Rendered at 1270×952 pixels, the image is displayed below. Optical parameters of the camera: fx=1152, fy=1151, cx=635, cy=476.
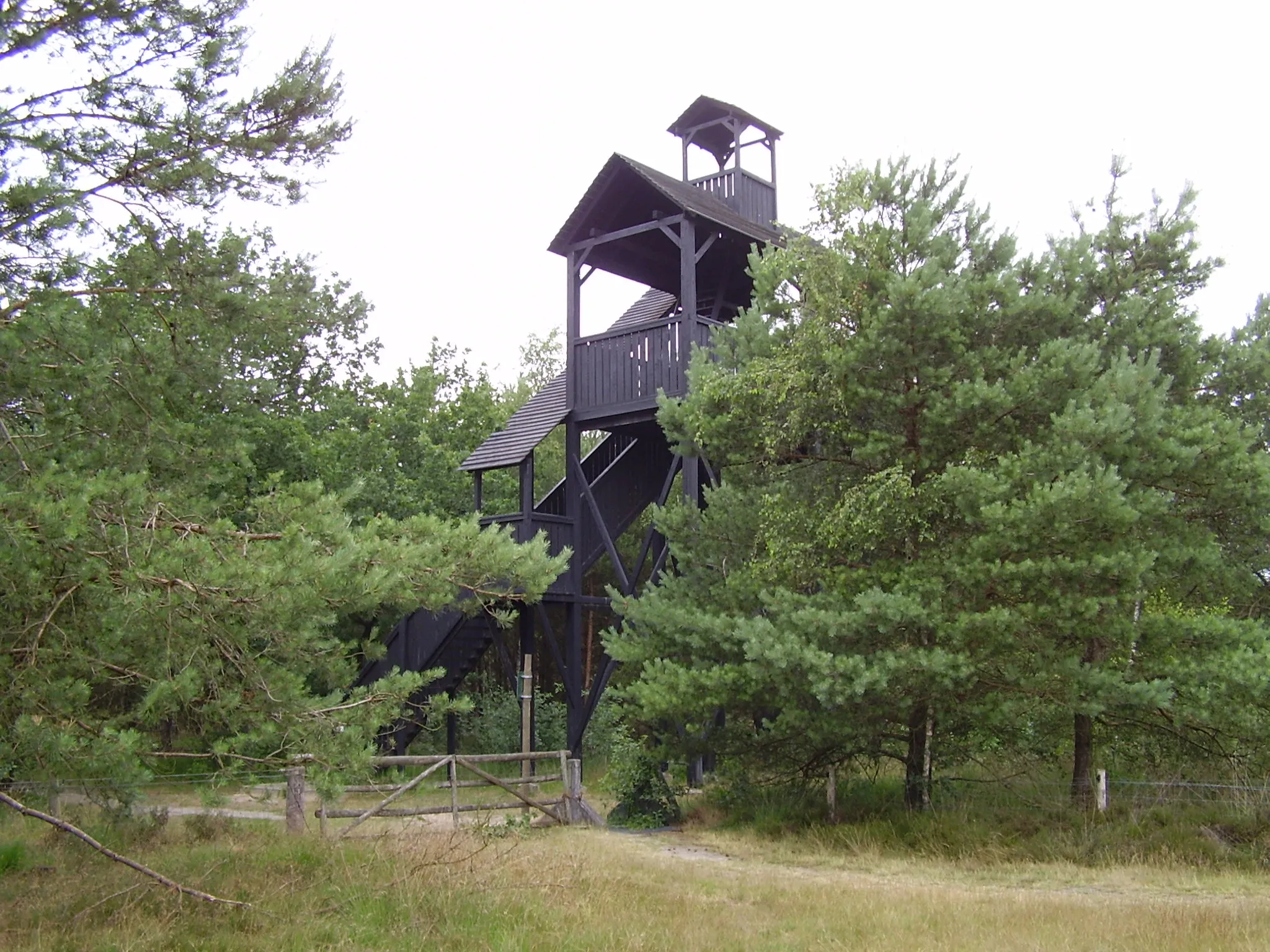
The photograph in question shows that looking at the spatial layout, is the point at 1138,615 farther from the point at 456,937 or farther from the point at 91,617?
the point at 91,617

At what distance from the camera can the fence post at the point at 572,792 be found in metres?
15.8

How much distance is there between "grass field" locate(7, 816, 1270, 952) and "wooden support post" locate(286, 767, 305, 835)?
0.21 m

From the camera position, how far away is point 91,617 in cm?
764

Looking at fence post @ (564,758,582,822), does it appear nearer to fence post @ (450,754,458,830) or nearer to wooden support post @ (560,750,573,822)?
wooden support post @ (560,750,573,822)

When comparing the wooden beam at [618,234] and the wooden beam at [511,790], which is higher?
the wooden beam at [618,234]

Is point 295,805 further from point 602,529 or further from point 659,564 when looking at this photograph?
point 659,564

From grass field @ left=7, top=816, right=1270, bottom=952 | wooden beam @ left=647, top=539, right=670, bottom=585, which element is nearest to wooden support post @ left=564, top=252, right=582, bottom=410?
wooden beam @ left=647, top=539, right=670, bottom=585

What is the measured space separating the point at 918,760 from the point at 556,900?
268 inches

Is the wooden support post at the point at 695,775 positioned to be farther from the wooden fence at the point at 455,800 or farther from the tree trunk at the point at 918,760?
the tree trunk at the point at 918,760

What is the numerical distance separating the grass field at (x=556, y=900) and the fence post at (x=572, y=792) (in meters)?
3.52

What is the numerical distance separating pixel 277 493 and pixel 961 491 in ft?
24.8

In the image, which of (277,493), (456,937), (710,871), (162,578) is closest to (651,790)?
(710,871)

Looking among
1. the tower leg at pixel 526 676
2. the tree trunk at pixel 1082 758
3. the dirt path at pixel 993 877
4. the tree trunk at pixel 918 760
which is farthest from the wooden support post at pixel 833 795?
the tower leg at pixel 526 676

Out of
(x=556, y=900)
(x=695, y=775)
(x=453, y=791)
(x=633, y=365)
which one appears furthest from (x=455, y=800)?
(x=633, y=365)
